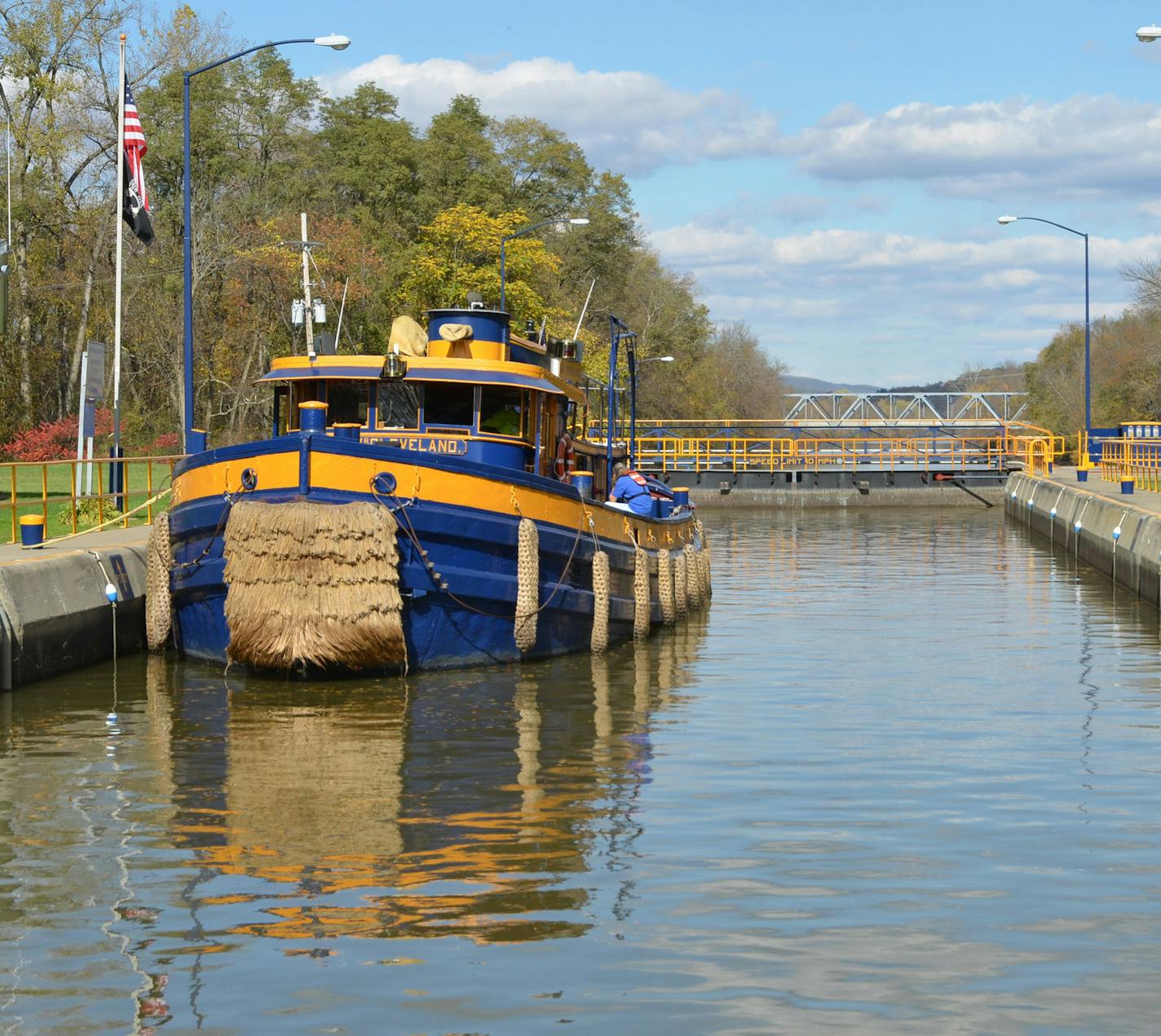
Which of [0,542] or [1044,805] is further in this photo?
[0,542]

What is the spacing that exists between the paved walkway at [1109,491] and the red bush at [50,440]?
2915cm

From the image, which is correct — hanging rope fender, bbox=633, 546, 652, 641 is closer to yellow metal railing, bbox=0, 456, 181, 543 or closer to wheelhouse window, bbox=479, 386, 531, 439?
wheelhouse window, bbox=479, 386, 531, 439

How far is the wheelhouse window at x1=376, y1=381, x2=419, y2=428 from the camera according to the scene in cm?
2178

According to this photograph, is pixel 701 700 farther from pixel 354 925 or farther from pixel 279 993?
pixel 279 993

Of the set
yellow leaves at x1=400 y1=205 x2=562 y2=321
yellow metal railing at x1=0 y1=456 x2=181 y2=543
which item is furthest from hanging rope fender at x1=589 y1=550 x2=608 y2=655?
yellow leaves at x1=400 y1=205 x2=562 y2=321

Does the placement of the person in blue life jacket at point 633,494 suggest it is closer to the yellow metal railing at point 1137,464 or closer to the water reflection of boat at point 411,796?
the water reflection of boat at point 411,796

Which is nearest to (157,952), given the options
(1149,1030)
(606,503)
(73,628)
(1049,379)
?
(1149,1030)

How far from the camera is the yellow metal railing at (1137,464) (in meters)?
43.5

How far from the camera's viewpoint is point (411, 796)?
13500 millimetres

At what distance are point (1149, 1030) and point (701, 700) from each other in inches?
419

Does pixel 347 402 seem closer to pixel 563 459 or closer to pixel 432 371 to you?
pixel 432 371

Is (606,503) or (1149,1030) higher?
(606,503)

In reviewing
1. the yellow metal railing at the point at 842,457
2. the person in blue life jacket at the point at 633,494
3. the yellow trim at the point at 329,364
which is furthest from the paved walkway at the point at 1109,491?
the yellow trim at the point at 329,364

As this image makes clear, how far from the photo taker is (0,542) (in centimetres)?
2480
